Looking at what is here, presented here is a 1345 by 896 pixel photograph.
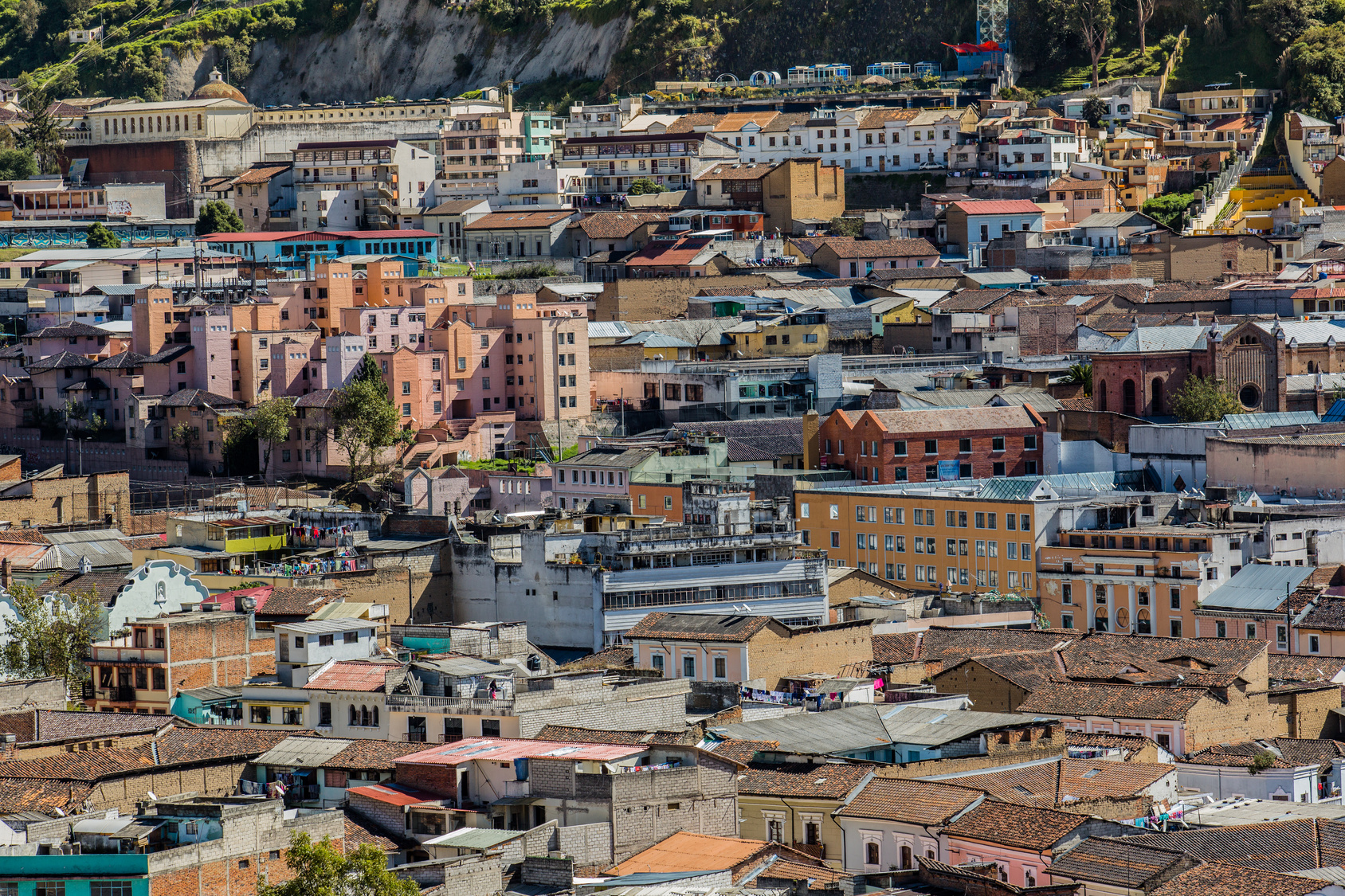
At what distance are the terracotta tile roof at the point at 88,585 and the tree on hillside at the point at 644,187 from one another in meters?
52.1

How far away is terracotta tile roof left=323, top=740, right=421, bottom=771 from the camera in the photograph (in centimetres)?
3581

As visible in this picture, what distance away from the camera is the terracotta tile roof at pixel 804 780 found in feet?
113

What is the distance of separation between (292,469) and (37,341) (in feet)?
45.0

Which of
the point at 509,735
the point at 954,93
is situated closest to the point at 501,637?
the point at 509,735

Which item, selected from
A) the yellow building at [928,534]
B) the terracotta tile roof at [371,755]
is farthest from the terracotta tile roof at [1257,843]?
the yellow building at [928,534]

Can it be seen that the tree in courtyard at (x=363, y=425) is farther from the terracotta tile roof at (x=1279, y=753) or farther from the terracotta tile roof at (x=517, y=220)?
the terracotta tile roof at (x=1279, y=753)

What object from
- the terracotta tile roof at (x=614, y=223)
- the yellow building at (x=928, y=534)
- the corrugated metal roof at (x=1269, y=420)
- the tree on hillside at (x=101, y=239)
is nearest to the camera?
the yellow building at (x=928, y=534)

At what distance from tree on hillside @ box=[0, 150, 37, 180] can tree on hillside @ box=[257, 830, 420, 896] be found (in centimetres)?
8789

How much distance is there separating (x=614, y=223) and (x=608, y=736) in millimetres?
61672

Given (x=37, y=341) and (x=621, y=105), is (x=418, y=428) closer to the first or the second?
(x=37, y=341)

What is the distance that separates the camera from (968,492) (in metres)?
61.5

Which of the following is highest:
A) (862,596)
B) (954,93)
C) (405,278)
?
(954,93)

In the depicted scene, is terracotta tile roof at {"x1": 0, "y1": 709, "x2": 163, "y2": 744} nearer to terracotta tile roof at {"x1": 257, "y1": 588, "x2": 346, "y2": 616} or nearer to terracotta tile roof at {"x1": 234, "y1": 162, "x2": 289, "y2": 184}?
terracotta tile roof at {"x1": 257, "y1": 588, "x2": 346, "y2": 616}

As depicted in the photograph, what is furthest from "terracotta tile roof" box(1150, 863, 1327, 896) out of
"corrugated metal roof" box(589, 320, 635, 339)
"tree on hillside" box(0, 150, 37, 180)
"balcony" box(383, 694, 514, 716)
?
"tree on hillside" box(0, 150, 37, 180)
